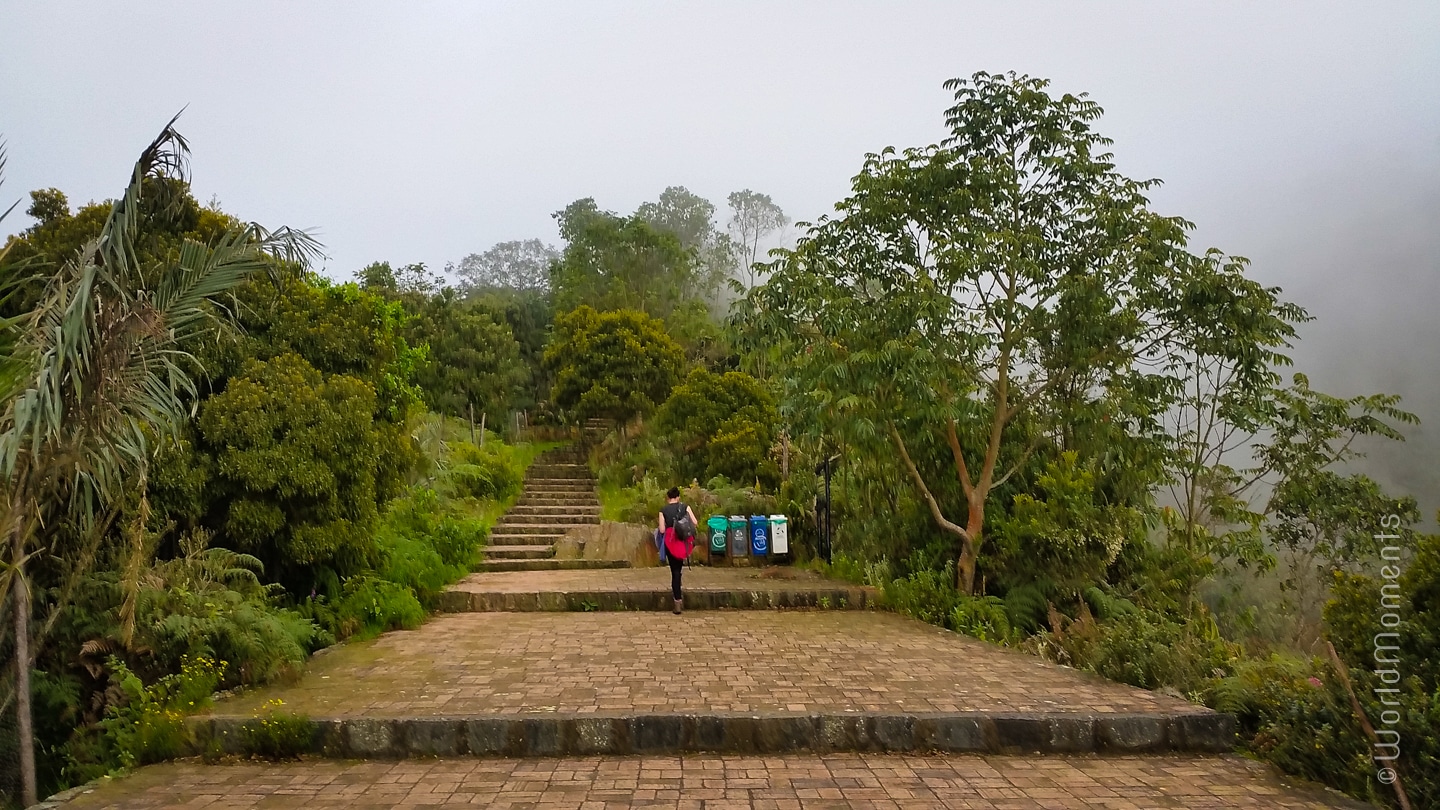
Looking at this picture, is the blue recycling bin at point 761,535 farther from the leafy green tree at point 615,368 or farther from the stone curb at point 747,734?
the leafy green tree at point 615,368

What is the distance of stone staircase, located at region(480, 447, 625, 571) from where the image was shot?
13547 millimetres

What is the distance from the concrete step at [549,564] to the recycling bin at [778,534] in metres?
2.47

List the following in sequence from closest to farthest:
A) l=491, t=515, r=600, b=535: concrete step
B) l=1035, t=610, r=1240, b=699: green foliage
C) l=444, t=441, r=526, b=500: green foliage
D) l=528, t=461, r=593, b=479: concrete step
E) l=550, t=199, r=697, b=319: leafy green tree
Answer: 1. l=1035, t=610, r=1240, b=699: green foliage
2. l=491, t=515, r=600, b=535: concrete step
3. l=444, t=441, r=526, b=500: green foliage
4. l=528, t=461, r=593, b=479: concrete step
5. l=550, t=199, r=697, b=319: leafy green tree

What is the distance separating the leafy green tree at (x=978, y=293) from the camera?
8.98 metres

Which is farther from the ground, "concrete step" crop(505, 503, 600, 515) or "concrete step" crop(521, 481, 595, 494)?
"concrete step" crop(521, 481, 595, 494)

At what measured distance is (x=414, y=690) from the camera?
240 inches

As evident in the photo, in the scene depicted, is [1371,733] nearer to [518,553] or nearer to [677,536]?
[677,536]

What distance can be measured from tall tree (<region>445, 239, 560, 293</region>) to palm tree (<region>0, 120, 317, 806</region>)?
4990 cm

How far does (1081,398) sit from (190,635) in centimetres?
918

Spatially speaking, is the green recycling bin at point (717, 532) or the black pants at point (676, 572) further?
the green recycling bin at point (717, 532)

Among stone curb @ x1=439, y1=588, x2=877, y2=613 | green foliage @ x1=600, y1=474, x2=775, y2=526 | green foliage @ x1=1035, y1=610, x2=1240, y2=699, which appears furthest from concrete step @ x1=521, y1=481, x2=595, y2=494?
green foliage @ x1=1035, y1=610, x2=1240, y2=699

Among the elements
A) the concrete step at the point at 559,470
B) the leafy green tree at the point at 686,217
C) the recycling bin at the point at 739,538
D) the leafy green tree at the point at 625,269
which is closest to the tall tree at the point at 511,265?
the leafy green tree at the point at 686,217

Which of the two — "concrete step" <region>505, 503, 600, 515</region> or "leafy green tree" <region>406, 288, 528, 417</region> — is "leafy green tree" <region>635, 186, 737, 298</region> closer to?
"leafy green tree" <region>406, 288, 528, 417</region>

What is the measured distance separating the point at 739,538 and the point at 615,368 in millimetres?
11631
